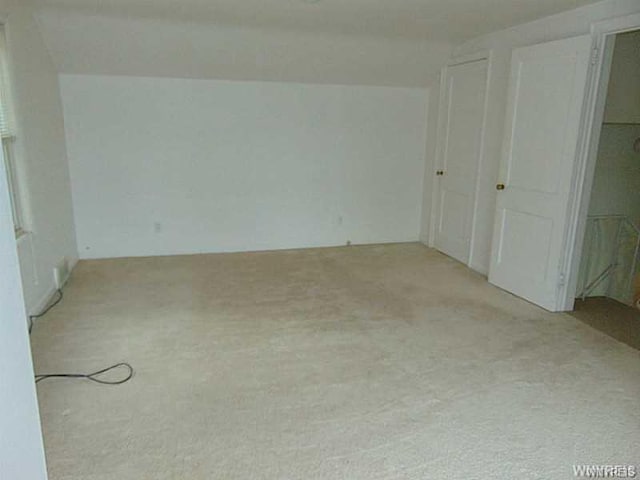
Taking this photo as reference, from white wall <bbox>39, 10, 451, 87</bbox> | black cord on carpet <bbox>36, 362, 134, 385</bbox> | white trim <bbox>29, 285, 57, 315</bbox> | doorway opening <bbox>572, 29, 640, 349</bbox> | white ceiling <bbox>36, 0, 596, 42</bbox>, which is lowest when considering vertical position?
black cord on carpet <bbox>36, 362, 134, 385</bbox>

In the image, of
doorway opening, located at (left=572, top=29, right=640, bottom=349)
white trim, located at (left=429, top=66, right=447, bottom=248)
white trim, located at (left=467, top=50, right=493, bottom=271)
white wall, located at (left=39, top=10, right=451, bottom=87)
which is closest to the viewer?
doorway opening, located at (left=572, top=29, right=640, bottom=349)

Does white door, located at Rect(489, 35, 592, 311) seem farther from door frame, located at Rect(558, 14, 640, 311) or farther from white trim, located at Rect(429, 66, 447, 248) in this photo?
white trim, located at Rect(429, 66, 447, 248)

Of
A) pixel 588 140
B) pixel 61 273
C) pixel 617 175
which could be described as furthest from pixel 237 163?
pixel 617 175

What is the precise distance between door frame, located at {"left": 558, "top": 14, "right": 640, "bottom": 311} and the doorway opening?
0.74ft

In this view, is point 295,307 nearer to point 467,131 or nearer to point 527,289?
point 527,289

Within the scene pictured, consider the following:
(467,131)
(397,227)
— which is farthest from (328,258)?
(467,131)

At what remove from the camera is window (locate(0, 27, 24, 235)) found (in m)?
3.21

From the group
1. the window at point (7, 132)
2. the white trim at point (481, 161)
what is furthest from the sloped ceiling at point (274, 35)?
the window at point (7, 132)

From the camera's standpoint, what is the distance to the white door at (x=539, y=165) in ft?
10.9

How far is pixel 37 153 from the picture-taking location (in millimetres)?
3717

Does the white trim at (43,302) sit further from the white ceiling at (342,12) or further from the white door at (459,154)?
the white door at (459,154)

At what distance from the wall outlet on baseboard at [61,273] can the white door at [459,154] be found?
3.88 meters

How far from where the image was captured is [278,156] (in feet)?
16.9

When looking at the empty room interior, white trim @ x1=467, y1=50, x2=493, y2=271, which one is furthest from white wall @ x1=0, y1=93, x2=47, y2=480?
white trim @ x1=467, y1=50, x2=493, y2=271
